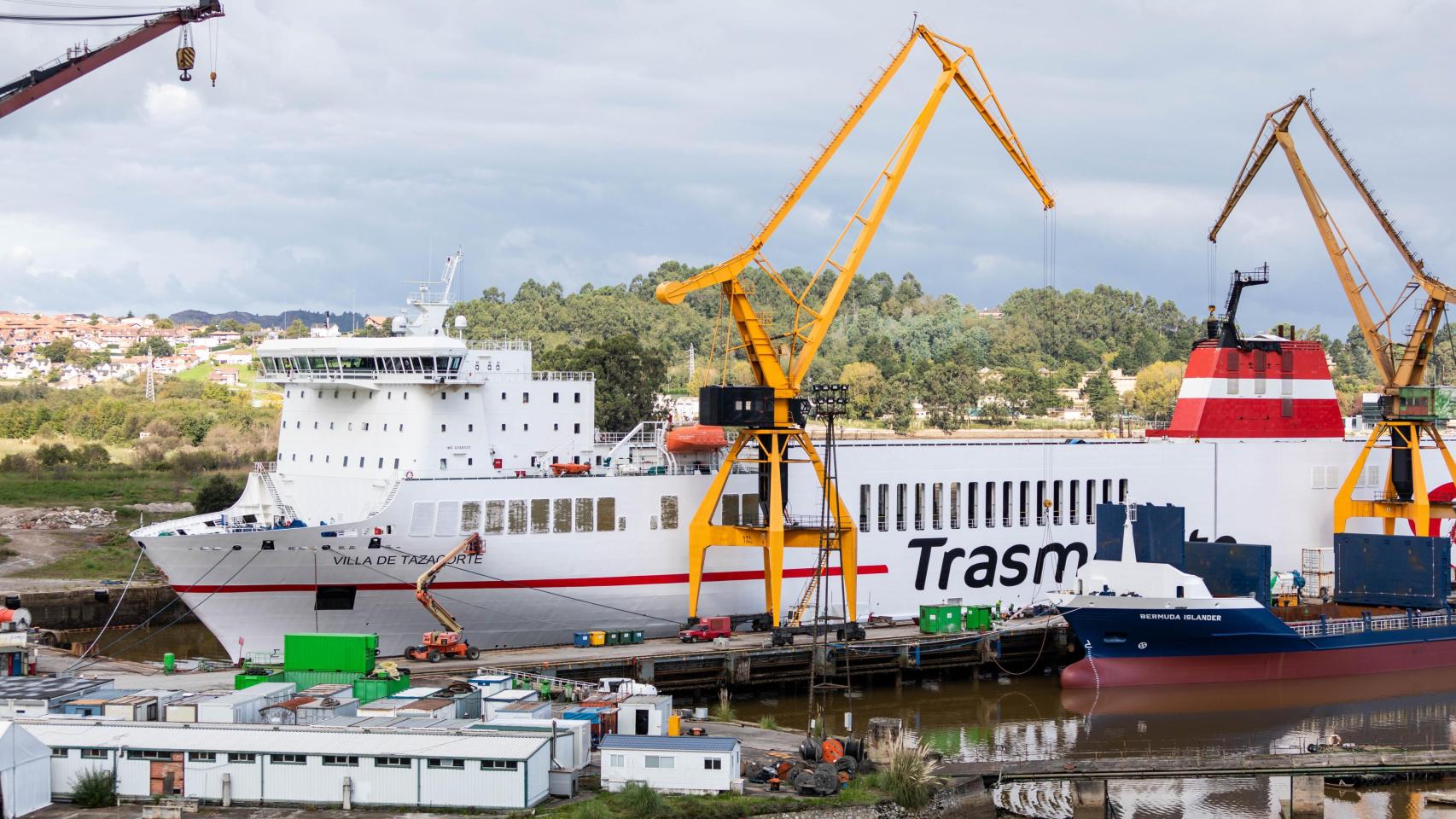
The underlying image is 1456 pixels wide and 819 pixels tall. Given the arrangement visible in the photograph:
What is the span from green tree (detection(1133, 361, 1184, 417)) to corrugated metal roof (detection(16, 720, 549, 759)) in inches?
3267

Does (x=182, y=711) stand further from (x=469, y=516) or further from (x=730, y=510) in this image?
(x=730, y=510)

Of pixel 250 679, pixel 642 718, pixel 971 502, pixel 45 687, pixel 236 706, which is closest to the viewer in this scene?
pixel 236 706

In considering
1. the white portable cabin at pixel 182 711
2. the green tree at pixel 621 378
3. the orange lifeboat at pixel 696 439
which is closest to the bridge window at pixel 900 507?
the orange lifeboat at pixel 696 439

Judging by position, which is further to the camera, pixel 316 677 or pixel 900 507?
pixel 900 507

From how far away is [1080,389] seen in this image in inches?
4712

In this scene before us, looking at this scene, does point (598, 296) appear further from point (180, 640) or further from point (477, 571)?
point (477, 571)

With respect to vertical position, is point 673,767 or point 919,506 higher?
point 919,506

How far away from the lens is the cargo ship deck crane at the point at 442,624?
31.9m

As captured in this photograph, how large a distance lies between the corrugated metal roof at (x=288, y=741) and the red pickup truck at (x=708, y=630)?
12199mm

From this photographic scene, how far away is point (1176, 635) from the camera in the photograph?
35.4 metres

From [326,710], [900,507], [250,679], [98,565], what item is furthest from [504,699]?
[98,565]

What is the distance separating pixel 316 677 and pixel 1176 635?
19337 mm

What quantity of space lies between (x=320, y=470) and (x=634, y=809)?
661 inches

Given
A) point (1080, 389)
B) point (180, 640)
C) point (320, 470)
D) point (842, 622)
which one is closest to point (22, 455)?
point (180, 640)
